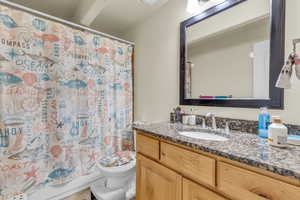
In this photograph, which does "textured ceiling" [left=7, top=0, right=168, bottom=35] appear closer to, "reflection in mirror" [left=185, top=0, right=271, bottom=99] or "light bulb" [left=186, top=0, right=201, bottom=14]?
"light bulb" [left=186, top=0, right=201, bottom=14]

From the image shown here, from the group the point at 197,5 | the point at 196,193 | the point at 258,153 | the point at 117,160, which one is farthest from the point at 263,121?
the point at 117,160

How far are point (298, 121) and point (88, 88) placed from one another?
1.74 m

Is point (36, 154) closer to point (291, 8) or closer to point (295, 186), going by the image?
point (295, 186)

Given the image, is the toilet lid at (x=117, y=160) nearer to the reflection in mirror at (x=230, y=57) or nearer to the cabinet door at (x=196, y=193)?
the cabinet door at (x=196, y=193)

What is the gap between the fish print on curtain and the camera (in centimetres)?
117

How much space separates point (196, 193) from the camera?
75 centimetres

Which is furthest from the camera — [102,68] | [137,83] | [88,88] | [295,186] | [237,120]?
[137,83]

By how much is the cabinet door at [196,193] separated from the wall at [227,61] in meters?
0.72

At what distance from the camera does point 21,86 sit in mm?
1207

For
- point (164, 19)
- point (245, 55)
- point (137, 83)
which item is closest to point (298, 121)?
point (245, 55)

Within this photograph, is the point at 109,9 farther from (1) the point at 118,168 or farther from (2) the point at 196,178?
(2) the point at 196,178

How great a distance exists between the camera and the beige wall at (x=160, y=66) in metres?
1.50

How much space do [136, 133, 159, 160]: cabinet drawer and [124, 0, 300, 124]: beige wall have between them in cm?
57

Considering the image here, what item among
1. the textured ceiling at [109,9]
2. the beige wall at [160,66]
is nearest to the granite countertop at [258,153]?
the beige wall at [160,66]
